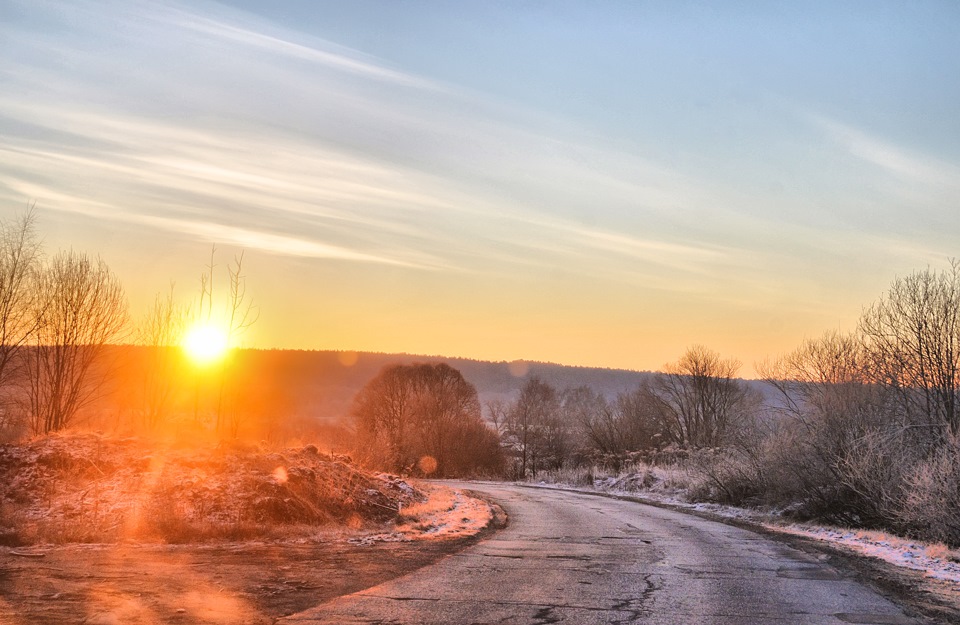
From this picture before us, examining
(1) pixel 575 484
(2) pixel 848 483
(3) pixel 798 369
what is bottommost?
(1) pixel 575 484

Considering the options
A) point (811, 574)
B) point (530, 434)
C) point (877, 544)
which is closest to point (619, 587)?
point (811, 574)

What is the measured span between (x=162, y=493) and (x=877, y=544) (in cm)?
1570

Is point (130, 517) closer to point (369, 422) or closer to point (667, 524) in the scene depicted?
point (667, 524)

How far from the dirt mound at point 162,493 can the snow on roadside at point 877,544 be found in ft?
35.8

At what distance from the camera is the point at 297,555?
13.1m

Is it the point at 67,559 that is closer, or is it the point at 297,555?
the point at 67,559

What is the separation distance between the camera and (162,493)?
15.4m

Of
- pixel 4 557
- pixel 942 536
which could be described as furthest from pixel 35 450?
pixel 942 536

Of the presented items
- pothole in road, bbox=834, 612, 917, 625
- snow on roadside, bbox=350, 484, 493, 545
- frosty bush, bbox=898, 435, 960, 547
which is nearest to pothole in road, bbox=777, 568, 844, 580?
pothole in road, bbox=834, 612, 917, 625

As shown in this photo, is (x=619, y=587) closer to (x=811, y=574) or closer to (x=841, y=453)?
(x=811, y=574)

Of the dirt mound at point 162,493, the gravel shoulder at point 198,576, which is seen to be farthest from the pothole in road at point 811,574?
the dirt mound at point 162,493

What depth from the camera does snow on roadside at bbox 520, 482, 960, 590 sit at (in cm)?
1312

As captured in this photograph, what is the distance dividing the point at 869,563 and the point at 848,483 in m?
6.28

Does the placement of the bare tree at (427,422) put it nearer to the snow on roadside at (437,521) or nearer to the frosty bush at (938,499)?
the snow on roadside at (437,521)
